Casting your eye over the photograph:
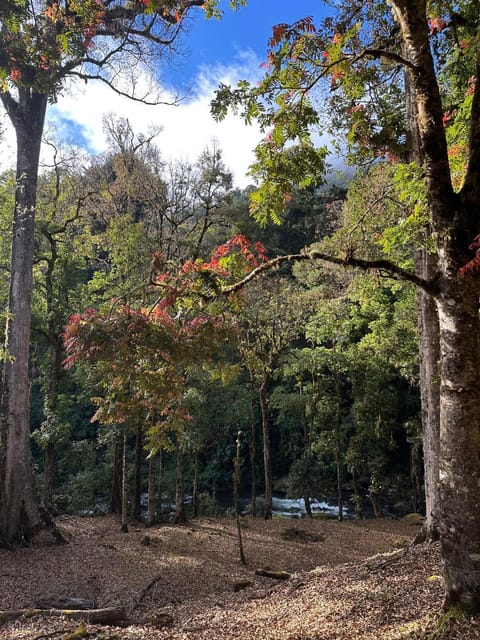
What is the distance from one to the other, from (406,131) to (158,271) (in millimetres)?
4784

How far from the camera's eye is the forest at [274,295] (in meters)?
3.16

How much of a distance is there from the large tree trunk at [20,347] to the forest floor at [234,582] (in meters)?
0.76

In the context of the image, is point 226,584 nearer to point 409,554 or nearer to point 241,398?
point 409,554

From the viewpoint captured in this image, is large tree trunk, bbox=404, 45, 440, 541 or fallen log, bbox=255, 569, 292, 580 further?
fallen log, bbox=255, 569, 292, 580

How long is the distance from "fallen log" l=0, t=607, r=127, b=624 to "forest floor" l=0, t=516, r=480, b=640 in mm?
148

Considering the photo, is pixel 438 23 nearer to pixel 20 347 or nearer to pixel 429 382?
pixel 429 382

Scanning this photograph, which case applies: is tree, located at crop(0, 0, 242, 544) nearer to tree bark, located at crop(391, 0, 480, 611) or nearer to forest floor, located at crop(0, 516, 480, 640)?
forest floor, located at crop(0, 516, 480, 640)

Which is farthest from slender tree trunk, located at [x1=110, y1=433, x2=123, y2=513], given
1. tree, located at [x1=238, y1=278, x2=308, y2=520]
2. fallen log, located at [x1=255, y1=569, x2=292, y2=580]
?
fallen log, located at [x1=255, y1=569, x2=292, y2=580]

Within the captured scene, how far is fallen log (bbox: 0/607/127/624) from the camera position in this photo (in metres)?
4.89

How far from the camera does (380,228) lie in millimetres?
8430

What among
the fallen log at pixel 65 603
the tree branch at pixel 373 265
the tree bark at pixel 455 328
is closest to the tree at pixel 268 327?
the fallen log at pixel 65 603

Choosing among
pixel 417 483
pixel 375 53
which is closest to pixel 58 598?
pixel 375 53

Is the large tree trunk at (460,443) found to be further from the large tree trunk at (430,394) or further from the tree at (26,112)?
the tree at (26,112)

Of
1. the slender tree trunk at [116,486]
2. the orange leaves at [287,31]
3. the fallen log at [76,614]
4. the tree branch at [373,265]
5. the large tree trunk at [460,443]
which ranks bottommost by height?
the slender tree trunk at [116,486]
